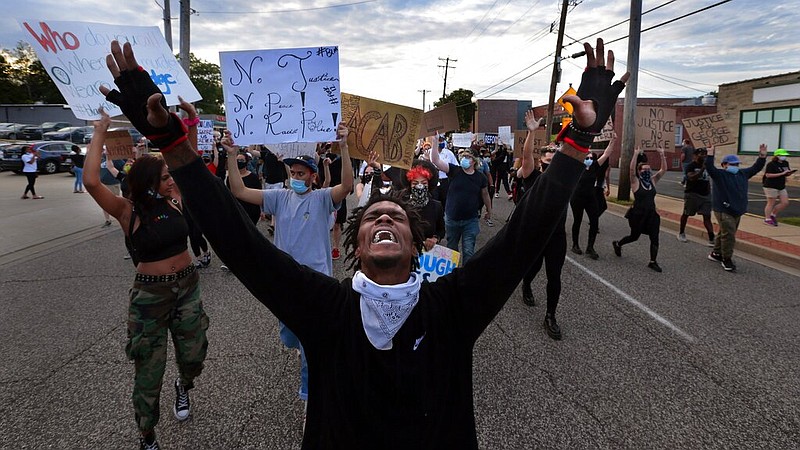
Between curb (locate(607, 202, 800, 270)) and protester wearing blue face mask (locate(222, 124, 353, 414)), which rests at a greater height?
protester wearing blue face mask (locate(222, 124, 353, 414))

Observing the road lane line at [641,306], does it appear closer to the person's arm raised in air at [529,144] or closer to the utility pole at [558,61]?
the person's arm raised in air at [529,144]

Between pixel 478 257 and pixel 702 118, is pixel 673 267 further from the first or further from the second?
pixel 478 257

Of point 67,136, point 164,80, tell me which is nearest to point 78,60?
point 164,80

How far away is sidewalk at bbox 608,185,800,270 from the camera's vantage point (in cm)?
824

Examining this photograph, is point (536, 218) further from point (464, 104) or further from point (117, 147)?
point (464, 104)

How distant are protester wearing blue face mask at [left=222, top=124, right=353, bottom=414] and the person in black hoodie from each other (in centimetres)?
226

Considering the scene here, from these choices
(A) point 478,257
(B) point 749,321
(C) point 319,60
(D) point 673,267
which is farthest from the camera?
(D) point 673,267

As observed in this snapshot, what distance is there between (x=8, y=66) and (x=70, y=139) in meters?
42.1

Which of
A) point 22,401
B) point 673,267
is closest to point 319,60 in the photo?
point 22,401

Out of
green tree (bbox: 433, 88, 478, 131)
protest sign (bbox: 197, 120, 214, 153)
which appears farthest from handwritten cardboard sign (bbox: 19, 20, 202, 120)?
green tree (bbox: 433, 88, 478, 131)

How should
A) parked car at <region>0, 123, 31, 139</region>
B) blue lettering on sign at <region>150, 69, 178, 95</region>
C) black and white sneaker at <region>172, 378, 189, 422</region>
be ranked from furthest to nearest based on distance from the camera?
parked car at <region>0, 123, 31, 139</region>, blue lettering on sign at <region>150, 69, 178, 95</region>, black and white sneaker at <region>172, 378, 189, 422</region>

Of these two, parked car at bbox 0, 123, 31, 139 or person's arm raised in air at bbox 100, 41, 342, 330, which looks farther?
parked car at bbox 0, 123, 31, 139

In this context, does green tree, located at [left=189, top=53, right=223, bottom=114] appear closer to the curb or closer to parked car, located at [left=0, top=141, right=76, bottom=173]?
parked car, located at [left=0, top=141, right=76, bottom=173]

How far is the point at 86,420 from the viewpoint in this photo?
3.29m
